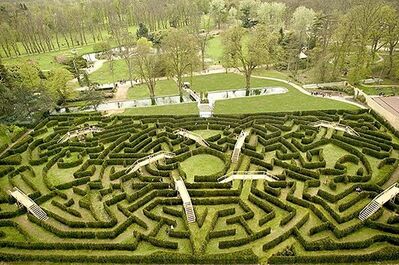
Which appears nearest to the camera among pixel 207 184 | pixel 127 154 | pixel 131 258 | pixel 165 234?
pixel 131 258

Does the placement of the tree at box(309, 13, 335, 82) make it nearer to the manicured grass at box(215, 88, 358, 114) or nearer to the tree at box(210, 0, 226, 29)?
the manicured grass at box(215, 88, 358, 114)

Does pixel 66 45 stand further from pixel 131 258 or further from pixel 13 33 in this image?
pixel 131 258

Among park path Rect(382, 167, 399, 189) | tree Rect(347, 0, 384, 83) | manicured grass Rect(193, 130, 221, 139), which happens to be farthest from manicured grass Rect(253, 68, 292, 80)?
park path Rect(382, 167, 399, 189)

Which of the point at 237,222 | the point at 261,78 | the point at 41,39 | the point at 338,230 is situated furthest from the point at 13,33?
the point at 338,230

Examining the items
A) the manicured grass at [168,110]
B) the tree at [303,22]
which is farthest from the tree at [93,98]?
the tree at [303,22]

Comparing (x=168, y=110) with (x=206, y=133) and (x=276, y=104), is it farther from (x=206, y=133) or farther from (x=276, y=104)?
(x=276, y=104)

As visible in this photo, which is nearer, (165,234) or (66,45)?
(165,234)
